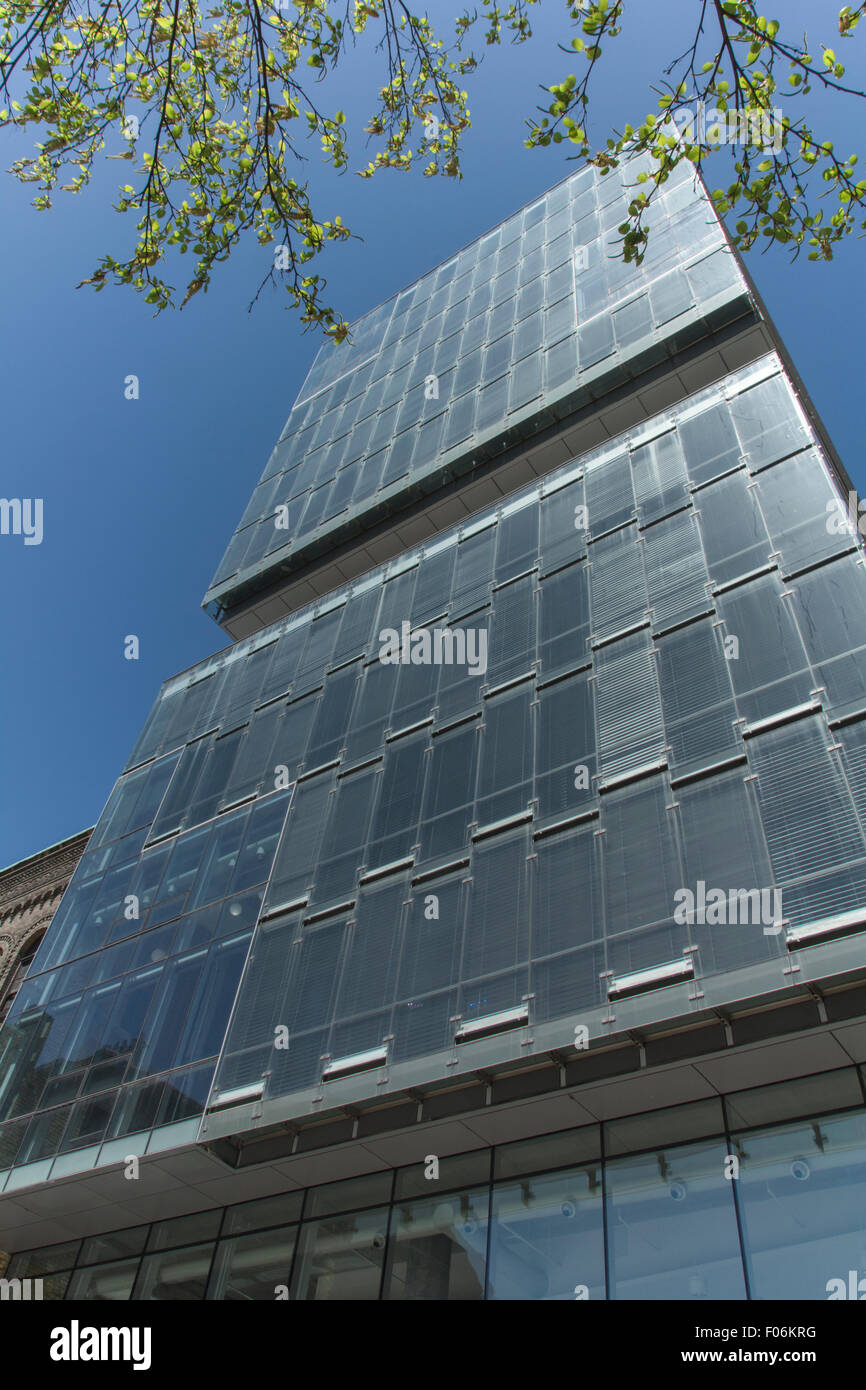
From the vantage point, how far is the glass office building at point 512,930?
35.7ft

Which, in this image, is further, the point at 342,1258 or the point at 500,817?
the point at 500,817

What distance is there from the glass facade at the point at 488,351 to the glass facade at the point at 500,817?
6679 mm

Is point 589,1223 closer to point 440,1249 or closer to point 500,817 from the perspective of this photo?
point 440,1249

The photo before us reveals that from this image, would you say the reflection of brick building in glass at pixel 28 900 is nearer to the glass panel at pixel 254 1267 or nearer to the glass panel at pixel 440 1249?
the glass panel at pixel 254 1267

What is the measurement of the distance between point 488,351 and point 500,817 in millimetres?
22112

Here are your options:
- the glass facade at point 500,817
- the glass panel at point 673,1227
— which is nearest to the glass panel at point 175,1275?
the glass facade at point 500,817

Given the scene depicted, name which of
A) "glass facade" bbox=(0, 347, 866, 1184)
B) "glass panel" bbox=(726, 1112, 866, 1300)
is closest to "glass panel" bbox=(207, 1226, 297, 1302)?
"glass facade" bbox=(0, 347, 866, 1184)

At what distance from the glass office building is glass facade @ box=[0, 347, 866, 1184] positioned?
6 centimetres

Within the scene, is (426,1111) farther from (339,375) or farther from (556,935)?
(339,375)

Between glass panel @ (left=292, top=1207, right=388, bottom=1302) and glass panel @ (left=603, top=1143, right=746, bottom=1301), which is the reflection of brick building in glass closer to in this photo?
glass panel @ (left=292, top=1207, right=388, bottom=1302)

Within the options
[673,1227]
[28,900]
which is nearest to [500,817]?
[673,1227]

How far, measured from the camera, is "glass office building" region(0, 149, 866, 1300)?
1087cm

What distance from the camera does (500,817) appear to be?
14961 mm

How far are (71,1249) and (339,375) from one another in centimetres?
3464
